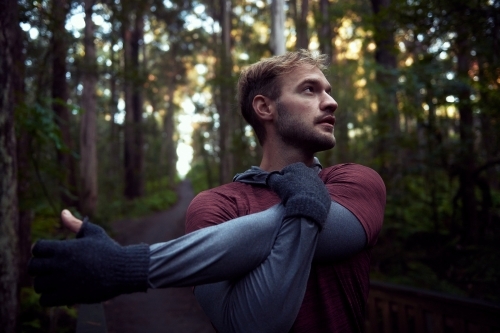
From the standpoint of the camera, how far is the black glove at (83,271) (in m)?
1.24

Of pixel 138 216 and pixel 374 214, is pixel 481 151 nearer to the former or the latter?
pixel 374 214

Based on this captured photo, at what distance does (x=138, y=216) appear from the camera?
20.9 meters

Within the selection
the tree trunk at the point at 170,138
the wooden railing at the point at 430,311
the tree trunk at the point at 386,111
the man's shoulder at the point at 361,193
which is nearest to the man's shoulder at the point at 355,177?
the man's shoulder at the point at 361,193

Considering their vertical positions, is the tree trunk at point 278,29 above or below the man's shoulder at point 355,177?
above

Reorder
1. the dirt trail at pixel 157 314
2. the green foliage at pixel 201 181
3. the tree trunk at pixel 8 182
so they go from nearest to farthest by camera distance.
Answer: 1. the tree trunk at pixel 8 182
2. the dirt trail at pixel 157 314
3. the green foliage at pixel 201 181

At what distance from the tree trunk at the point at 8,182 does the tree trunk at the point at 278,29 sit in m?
5.37

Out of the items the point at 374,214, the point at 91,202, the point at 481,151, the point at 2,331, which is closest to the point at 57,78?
the point at 91,202

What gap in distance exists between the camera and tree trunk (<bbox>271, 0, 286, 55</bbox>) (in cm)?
859

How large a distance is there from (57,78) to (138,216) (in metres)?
10.1

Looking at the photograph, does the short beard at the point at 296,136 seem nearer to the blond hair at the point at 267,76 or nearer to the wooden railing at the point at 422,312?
the blond hair at the point at 267,76

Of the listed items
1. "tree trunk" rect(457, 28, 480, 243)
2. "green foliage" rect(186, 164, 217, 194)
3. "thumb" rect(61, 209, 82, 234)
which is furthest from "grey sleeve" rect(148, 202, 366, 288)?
"green foliage" rect(186, 164, 217, 194)

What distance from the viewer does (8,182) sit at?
391 cm

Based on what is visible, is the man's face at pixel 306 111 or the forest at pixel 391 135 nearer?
the man's face at pixel 306 111

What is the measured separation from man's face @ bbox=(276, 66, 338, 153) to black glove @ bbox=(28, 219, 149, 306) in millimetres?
1026
